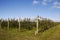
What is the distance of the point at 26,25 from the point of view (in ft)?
107

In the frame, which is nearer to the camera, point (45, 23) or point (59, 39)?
point (59, 39)

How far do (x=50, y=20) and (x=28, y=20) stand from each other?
232 inches

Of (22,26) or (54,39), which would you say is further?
(22,26)

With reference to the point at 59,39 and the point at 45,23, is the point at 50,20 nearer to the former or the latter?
the point at 45,23

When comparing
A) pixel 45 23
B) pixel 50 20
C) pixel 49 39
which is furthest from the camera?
pixel 50 20

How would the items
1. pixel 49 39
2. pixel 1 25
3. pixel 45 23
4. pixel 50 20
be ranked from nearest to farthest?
1. pixel 49 39
2. pixel 45 23
3. pixel 50 20
4. pixel 1 25

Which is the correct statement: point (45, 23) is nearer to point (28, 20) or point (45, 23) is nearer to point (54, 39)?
point (28, 20)

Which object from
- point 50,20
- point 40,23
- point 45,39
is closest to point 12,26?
point 40,23

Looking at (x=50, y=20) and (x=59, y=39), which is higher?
(x=50, y=20)

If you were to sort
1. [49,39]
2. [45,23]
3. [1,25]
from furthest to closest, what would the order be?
[1,25]
[45,23]
[49,39]

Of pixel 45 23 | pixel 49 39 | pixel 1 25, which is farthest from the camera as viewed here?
pixel 1 25

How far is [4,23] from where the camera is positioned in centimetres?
3731

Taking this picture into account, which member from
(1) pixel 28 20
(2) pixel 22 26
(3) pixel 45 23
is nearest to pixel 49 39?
(3) pixel 45 23

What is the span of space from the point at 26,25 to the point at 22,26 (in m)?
1.41
